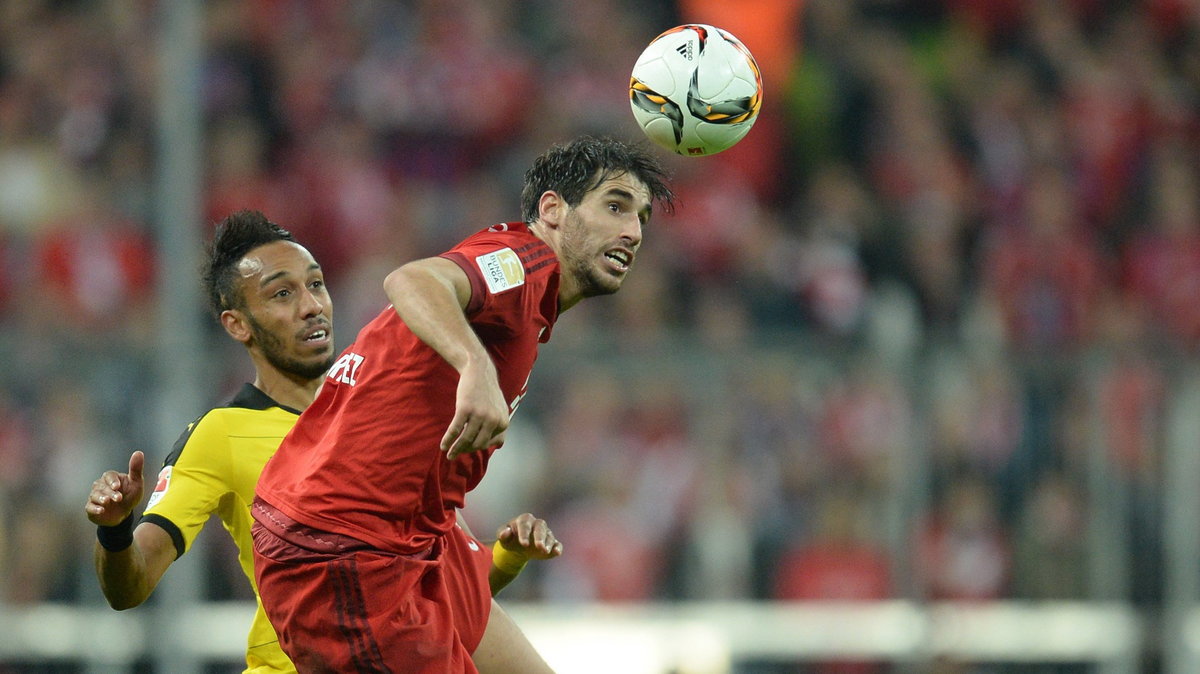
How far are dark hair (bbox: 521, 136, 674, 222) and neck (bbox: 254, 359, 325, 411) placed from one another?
2.93 feet

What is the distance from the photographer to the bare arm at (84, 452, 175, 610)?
14.2 feet

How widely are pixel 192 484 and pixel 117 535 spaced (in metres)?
0.36

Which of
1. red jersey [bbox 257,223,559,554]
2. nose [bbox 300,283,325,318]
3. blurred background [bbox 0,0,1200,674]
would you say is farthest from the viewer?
blurred background [bbox 0,0,1200,674]

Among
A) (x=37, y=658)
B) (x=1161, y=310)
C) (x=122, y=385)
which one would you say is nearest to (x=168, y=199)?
(x=122, y=385)

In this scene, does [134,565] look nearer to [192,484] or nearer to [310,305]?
[192,484]

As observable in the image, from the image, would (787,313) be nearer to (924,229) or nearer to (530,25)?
(924,229)

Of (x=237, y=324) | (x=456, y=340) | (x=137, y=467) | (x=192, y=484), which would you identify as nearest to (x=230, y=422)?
→ (x=192, y=484)

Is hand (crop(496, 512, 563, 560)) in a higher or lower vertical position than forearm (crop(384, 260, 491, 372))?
lower

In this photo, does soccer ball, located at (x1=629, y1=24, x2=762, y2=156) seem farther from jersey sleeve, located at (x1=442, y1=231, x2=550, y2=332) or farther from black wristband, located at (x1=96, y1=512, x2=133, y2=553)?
black wristband, located at (x1=96, y1=512, x2=133, y2=553)

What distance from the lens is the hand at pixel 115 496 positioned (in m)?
4.30

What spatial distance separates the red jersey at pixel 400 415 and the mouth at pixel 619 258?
23 centimetres

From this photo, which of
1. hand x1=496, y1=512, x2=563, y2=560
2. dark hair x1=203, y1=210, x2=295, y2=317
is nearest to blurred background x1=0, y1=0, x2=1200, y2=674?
dark hair x1=203, y1=210, x2=295, y2=317

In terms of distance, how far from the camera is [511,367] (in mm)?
4180

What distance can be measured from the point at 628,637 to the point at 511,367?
417 cm
